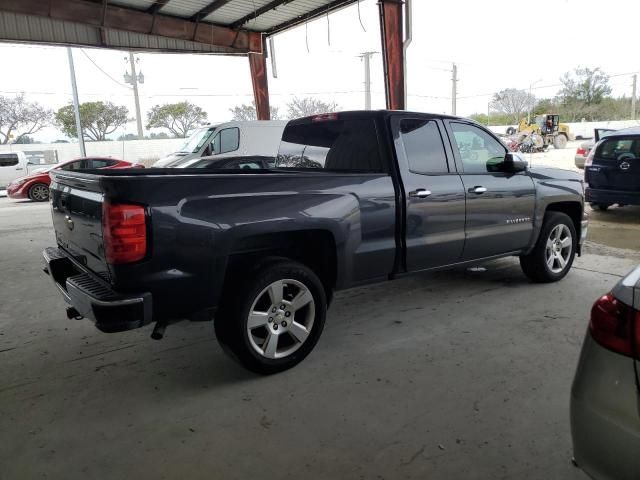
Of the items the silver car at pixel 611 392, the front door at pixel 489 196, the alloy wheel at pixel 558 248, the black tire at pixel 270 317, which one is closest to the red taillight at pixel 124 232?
the black tire at pixel 270 317

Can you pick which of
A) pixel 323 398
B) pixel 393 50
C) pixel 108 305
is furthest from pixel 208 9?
pixel 323 398

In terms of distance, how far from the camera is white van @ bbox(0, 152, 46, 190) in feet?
64.0

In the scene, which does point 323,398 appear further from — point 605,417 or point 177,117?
point 177,117

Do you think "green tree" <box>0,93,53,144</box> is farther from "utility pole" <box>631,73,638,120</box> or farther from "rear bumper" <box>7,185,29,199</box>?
"utility pole" <box>631,73,638,120</box>

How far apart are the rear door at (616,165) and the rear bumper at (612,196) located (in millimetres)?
84

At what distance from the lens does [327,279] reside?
371 cm

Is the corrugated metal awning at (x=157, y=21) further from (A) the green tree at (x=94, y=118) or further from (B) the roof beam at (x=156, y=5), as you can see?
(A) the green tree at (x=94, y=118)

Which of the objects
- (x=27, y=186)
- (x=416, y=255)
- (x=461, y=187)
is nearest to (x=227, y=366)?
(x=416, y=255)

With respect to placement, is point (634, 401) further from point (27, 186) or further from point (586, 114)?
point (586, 114)

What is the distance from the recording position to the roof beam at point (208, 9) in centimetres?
1352

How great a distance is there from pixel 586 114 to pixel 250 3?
160ft

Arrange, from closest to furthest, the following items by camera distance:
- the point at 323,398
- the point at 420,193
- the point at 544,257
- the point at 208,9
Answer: the point at 323,398
the point at 420,193
the point at 544,257
the point at 208,9

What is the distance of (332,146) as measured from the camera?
4.34 meters

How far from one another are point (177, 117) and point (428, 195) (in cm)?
4593
